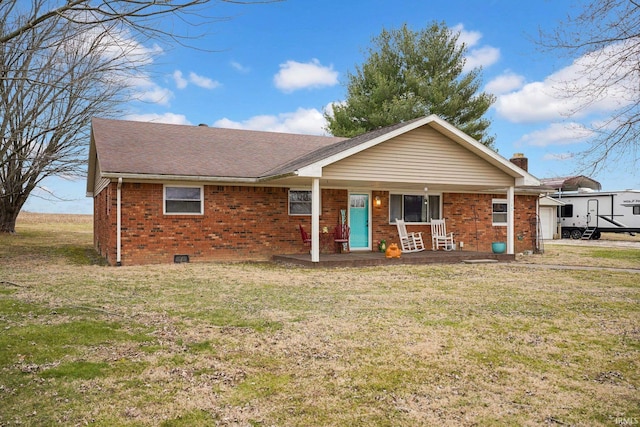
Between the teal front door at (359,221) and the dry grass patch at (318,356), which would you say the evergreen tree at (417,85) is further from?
the dry grass patch at (318,356)

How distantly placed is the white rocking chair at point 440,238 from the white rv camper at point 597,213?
14.6 m

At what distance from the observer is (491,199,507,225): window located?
1803 centimetres

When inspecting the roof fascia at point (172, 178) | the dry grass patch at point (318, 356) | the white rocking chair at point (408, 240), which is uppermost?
the roof fascia at point (172, 178)

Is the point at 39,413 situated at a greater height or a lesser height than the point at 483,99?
lesser

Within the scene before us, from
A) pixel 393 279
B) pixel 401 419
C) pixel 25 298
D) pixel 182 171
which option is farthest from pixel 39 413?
pixel 182 171

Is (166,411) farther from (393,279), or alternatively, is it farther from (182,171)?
(182,171)

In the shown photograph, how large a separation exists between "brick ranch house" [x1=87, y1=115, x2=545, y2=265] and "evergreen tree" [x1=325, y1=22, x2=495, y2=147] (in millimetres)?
13562

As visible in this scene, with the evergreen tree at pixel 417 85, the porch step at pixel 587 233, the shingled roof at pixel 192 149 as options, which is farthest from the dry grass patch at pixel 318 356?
the evergreen tree at pixel 417 85

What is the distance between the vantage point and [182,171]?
1321cm

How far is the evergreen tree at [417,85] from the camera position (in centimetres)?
2973

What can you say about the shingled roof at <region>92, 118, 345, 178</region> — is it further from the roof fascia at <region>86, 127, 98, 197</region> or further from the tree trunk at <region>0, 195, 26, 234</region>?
the tree trunk at <region>0, 195, 26, 234</region>

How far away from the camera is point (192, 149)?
15562mm

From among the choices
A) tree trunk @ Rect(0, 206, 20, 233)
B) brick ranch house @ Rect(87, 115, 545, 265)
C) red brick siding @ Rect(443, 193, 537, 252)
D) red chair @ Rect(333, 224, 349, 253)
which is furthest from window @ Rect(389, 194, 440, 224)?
tree trunk @ Rect(0, 206, 20, 233)

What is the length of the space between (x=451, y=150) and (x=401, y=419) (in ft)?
38.0
